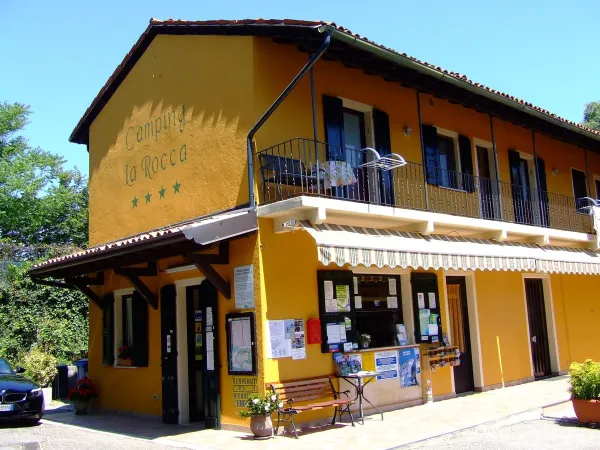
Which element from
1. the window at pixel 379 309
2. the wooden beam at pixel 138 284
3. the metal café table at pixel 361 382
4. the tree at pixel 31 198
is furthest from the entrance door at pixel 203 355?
the tree at pixel 31 198

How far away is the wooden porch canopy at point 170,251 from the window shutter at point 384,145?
3.18m

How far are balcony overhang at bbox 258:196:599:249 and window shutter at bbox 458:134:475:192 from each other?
1.57 meters

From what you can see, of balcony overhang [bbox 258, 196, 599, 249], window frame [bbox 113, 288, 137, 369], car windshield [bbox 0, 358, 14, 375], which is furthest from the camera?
window frame [bbox 113, 288, 137, 369]

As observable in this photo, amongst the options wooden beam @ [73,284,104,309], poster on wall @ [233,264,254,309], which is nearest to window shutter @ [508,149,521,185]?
poster on wall @ [233,264,254,309]

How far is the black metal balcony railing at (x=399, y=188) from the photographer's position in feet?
32.9

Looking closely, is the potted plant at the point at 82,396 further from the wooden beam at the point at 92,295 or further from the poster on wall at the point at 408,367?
the poster on wall at the point at 408,367

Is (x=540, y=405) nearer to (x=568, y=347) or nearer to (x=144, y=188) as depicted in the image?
(x=568, y=347)

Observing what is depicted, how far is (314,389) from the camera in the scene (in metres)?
9.86

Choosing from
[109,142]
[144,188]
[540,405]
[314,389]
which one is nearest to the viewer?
[314,389]

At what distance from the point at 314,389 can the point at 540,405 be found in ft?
14.6

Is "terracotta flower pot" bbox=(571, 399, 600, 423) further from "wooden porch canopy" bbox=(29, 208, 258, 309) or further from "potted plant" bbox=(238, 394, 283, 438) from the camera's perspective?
"wooden porch canopy" bbox=(29, 208, 258, 309)

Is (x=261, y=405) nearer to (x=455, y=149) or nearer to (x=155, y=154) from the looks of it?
(x=155, y=154)

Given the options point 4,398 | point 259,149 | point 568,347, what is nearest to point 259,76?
point 259,149

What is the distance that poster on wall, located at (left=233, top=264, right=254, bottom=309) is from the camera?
9728 mm
